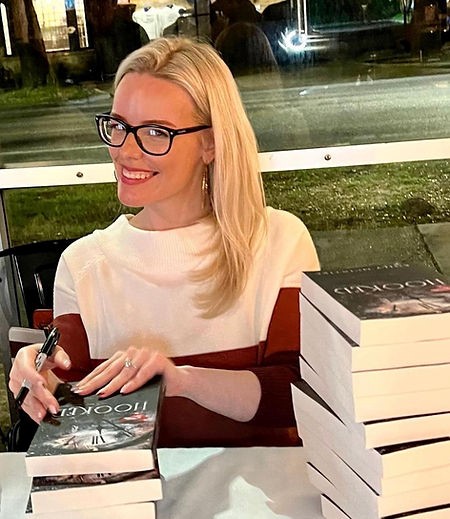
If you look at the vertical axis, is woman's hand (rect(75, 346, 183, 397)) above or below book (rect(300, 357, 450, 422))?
below

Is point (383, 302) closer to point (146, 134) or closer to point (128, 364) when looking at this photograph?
point (128, 364)

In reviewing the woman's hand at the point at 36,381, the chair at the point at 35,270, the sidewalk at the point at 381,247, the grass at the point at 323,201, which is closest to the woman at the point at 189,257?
the woman's hand at the point at 36,381

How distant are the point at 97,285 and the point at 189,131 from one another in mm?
350

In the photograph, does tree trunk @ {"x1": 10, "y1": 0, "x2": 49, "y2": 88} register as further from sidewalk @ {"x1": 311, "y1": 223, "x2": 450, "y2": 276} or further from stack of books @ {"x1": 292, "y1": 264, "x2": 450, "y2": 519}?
stack of books @ {"x1": 292, "y1": 264, "x2": 450, "y2": 519}

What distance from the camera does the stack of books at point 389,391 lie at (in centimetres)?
88

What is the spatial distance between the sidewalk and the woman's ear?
6.38 ft

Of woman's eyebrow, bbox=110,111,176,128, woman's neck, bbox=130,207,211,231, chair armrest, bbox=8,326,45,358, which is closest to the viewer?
woman's eyebrow, bbox=110,111,176,128

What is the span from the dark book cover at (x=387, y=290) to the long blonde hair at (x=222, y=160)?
54 centimetres

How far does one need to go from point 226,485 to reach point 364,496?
0.27m

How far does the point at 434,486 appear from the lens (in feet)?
3.03

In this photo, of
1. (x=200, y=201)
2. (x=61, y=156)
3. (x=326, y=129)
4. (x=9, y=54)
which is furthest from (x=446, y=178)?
(x=200, y=201)

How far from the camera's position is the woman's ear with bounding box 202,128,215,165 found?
1586 millimetres

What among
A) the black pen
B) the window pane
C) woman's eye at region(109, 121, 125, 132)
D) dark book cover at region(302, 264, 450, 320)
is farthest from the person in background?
dark book cover at region(302, 264, 450, 320)

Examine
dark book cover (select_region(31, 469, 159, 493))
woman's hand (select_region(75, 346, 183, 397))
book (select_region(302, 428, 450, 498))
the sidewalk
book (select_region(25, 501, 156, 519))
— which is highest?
woman's hand (select_region(75, 346, 183, 397))
